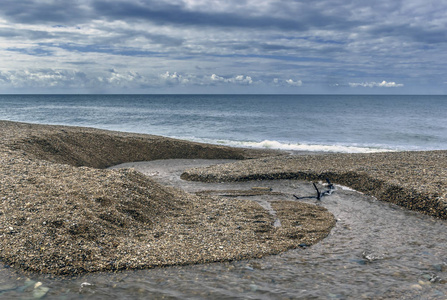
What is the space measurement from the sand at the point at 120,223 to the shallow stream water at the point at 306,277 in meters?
0.31

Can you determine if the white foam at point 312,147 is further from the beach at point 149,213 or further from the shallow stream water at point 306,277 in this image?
the shallow stream water at point 306,277

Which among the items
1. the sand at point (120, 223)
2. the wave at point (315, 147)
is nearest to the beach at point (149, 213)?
the sand at point (120, 223)

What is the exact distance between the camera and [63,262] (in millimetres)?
5543

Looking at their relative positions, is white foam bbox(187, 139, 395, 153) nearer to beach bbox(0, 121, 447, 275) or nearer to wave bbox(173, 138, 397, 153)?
wave bbox(173, 138, 397, 153)

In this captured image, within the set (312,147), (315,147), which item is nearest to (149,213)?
(312,147)

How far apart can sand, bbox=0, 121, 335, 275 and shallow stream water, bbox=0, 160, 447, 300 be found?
312 millimetres

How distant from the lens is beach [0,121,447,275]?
19.4 ft

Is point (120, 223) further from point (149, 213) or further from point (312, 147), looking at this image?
point (312, 147)

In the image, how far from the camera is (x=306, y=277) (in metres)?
5.44

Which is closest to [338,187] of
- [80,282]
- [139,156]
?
[80,282]

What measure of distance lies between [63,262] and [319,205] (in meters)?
7.04

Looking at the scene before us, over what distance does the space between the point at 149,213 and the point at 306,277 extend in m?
4.08

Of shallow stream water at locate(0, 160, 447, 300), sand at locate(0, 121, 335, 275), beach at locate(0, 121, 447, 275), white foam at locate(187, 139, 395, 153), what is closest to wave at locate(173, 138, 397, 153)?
white foam at locate(187, 139, 395, 153)

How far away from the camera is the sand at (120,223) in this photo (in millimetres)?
5812
